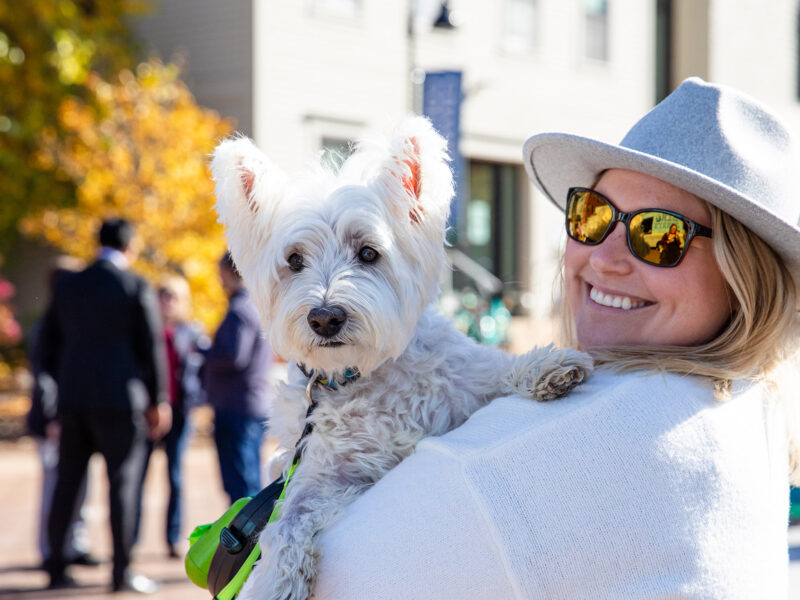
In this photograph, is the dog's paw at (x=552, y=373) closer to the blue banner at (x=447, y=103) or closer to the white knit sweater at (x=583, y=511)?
the white knit sweater at (x=583, y=511)

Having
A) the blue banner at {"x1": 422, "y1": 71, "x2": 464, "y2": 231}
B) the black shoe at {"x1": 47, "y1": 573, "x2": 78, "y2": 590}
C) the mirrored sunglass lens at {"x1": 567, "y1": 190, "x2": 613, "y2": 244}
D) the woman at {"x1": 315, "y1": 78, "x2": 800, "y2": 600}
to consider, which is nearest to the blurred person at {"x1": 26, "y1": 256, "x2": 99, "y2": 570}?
the black shoe at {"x1": 47, "y1": 573, "x2": 78, "y2": 590}

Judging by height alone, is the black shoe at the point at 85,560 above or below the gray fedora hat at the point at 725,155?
below

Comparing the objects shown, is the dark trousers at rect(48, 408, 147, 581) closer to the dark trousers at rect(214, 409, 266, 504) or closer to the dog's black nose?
the dark trousers at rect(214, 409, 266, 504)

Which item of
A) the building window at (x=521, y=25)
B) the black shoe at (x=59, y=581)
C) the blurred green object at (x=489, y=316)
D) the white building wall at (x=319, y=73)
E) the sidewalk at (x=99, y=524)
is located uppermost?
the building window at (x=521, y=25)

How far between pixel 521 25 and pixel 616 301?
1637cm

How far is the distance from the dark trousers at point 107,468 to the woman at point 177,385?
3.00 feet

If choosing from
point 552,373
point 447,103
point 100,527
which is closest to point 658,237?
point 552,373

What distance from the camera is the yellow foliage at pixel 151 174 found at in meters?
12.8

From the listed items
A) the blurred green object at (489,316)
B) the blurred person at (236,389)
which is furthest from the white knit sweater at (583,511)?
the blurred green object at (489,316)

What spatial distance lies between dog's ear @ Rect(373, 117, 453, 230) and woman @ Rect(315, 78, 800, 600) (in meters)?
0.32

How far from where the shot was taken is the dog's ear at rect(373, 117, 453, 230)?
2.14 meters

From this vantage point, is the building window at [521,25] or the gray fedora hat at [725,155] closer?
the gray fedora hat at [725,155]

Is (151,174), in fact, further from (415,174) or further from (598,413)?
(598,413)

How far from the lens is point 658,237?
193 centimetres
